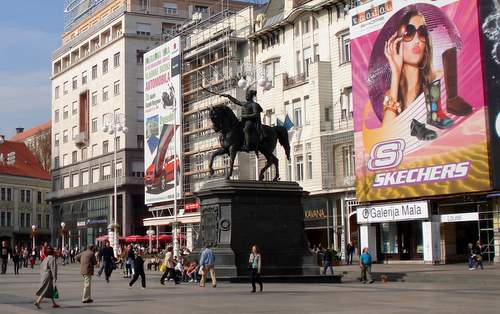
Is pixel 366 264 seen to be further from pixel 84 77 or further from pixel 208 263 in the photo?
pixel 84 77

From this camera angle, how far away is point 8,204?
11506 centimetres

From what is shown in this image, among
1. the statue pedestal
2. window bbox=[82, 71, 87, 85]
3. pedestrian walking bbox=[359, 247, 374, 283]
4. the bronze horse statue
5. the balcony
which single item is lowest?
pedestrian walking bbox=[359, 247, 374, 283]

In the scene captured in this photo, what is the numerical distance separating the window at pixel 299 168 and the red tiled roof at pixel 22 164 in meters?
67.6

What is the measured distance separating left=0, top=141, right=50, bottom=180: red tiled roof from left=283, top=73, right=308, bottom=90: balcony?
66.2 metres

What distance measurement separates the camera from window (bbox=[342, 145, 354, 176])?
180 ft

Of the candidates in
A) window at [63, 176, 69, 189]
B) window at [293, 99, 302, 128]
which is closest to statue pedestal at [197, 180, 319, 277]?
window at [293, 99, 302, 128]

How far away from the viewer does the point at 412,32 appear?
4803 cm

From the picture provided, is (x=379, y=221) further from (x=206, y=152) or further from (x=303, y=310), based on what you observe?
(x=303, y=310)

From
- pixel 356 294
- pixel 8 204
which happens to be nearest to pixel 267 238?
pixel 356 294

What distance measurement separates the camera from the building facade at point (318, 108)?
55.4 meters

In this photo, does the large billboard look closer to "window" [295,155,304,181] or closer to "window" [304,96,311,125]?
"window" [295,155,304,181]

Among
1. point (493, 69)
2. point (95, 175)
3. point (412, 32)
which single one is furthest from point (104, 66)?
point (493, 69)

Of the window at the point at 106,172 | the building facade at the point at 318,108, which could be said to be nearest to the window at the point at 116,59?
the window at the point at 106,172

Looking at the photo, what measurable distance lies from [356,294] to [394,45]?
28.1 meters
